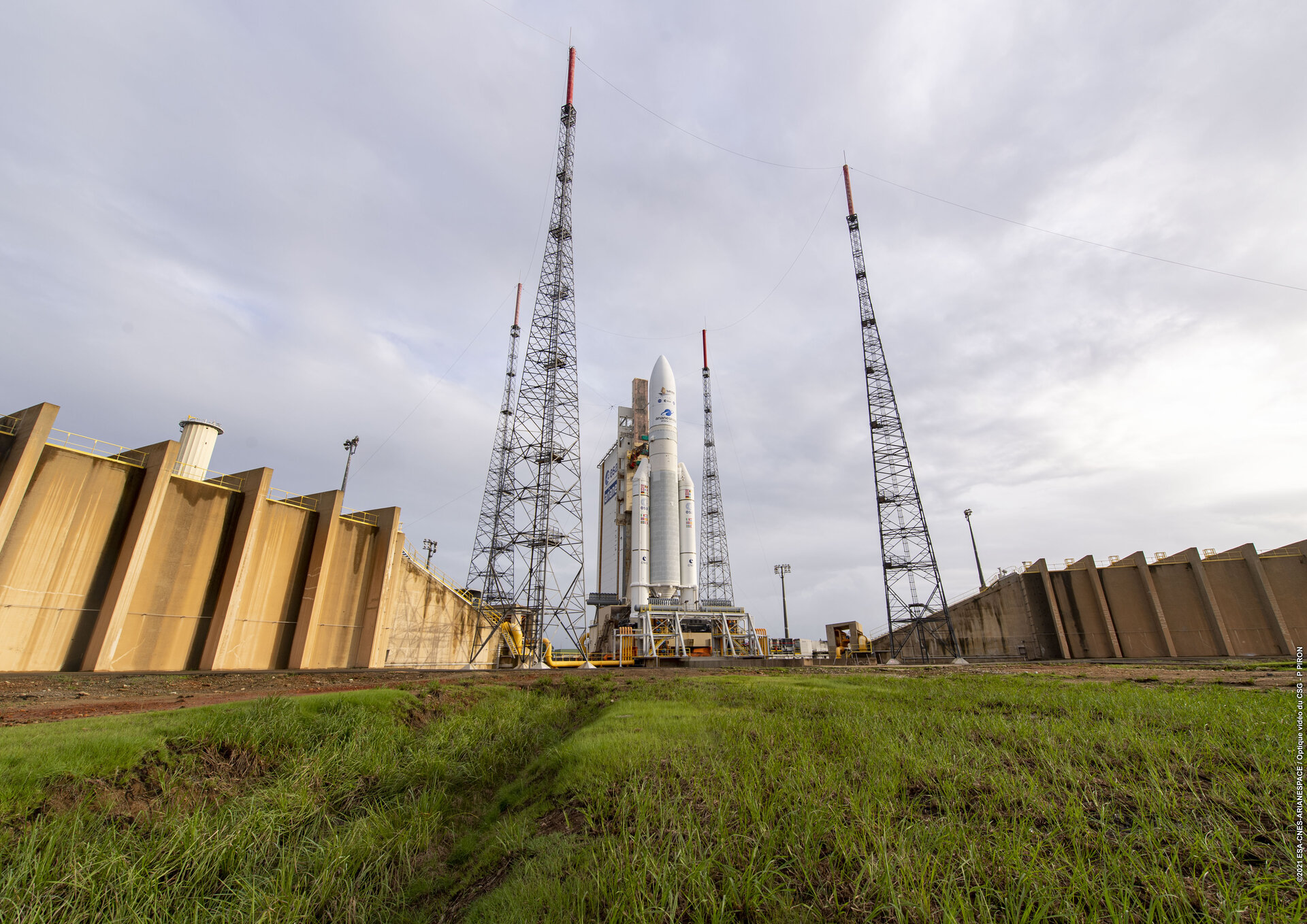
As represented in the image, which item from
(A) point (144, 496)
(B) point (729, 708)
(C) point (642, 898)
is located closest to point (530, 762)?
(B) point (729, 708)

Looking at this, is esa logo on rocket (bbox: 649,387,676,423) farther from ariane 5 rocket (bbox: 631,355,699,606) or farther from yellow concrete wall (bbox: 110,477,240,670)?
yellow concrete wall (bbox: 110,477,240,670)

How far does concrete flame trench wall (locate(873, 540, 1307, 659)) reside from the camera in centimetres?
3481

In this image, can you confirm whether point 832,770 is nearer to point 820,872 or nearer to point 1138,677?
point 820,872

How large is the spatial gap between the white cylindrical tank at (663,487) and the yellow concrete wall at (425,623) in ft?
51.7

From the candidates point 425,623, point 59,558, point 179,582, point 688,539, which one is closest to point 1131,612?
point 688,539

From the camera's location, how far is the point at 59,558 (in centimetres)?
2261

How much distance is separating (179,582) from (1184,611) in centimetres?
5890

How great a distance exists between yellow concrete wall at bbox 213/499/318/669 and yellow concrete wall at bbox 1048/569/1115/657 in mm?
50355

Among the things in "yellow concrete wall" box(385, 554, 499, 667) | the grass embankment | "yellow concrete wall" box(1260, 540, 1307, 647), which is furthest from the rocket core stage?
"yellow concrete wall" box(1260, 540, 1307, 647)

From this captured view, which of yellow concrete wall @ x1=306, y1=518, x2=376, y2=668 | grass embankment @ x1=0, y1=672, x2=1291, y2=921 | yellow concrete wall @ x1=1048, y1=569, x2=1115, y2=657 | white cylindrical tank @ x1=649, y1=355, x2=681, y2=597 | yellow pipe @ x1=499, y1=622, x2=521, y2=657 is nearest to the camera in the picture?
grass embankment @ x1=0, y1=672, x2=1291, y2=921

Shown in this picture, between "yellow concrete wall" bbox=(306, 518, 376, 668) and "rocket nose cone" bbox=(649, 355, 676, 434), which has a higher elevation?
"rocket nose cone" bbox=(649, 355, 676, 434)

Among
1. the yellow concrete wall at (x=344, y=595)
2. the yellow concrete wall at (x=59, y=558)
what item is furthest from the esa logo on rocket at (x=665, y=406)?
the yellow concrete wall at (x=59, y=558)

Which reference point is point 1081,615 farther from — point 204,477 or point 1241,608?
point 204,477

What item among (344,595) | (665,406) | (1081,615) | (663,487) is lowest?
(1081,615)
